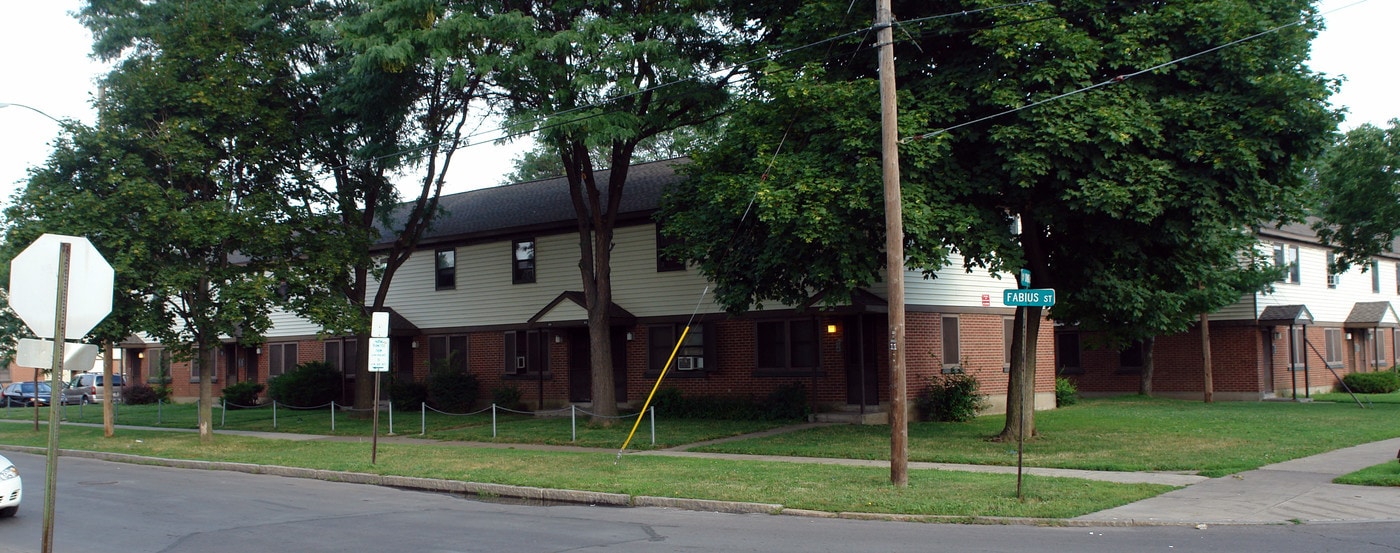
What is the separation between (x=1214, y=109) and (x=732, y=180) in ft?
24.5

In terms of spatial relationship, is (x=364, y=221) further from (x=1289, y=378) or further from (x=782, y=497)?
(x=1289, y=378)

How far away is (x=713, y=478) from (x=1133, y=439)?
873 cm

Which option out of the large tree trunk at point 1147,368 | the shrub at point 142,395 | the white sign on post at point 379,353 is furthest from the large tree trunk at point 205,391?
the large tree trunk at point 1147,368

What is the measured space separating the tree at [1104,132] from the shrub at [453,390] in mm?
14461

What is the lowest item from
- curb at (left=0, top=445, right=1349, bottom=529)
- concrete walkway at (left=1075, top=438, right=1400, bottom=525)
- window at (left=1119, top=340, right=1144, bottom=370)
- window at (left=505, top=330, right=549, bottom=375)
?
curb at (left=0, top=445, right=1349, bottom=529)

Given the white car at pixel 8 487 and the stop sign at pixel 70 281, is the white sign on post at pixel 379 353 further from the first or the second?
the stop sign at pixel 70 281

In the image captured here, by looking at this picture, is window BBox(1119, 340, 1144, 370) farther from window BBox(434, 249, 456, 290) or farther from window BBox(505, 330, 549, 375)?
window BBox(434, 249, 456, 290)

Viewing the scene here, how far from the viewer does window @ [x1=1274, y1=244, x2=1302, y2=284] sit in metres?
33.7

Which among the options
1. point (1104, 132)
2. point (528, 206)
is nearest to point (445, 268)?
point (528, 206)

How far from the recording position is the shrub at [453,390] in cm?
2958

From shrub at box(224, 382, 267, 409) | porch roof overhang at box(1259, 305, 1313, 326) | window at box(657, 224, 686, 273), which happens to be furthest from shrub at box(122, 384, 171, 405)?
porch roof overhang at box(1259, 305, 1313, 326)

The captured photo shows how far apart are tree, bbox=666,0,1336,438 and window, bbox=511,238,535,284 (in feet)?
41.3

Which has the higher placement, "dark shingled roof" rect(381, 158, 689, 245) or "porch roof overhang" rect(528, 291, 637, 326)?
"dark shingled roof" rect(381, 158, 689, 245)

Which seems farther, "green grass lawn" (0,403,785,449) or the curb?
"green grass lawn" (0,403,785,449)
